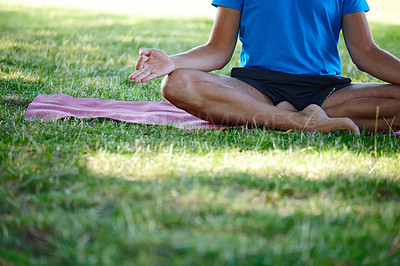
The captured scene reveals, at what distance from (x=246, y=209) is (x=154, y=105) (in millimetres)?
2112

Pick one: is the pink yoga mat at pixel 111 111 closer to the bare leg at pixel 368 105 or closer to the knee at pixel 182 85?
the knee at pixel 182 85

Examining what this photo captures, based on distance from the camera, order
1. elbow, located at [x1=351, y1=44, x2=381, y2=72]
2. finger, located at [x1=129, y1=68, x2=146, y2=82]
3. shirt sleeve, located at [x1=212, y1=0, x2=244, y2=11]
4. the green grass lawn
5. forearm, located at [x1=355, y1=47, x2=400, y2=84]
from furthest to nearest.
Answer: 1. shirt sleeve, located at [x1=212, y1=0, x2=244, y2=11]
2. elbow, located at [x1=351, y1=44, x2=381, y2=72]
3. forearm, located at [x1=355, y1=47, x2=400, y2=84]
4. finger, located at [x1=129, y1=68, x2=146, y2=82]
5. the green grass lawn

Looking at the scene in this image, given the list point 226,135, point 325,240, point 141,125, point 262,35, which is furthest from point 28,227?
point 262,35

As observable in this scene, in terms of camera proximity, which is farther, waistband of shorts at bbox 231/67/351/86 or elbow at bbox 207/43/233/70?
elbow at bbox 207/43/233/70

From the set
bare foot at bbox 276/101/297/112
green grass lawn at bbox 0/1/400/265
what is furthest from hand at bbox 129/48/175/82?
bare foot at bbox 276/101/297/112

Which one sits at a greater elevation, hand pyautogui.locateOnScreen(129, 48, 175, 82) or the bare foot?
hand pyautogui.locateOnScreen(129, 48, 175, 82)

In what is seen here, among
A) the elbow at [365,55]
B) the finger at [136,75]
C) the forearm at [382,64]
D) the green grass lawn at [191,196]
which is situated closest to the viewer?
the green grass lawn at [191,196]

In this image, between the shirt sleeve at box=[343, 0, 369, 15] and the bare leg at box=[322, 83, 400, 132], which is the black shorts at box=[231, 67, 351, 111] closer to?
the bare leg at box=[322, 83, 400, 132]

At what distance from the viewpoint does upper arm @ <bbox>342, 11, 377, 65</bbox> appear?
3.05m

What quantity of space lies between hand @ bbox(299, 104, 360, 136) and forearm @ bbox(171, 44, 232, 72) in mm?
700

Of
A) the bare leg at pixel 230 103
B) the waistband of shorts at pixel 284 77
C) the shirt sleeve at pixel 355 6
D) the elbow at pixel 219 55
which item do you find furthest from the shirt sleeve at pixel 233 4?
the shirt sleeve at pixel 355 6

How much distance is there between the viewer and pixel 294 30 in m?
3.10

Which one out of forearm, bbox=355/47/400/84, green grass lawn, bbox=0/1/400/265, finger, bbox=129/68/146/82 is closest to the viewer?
green grass lawn, bbox=0/1/400/265

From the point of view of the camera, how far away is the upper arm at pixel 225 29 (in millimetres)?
3189
